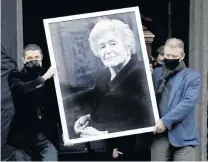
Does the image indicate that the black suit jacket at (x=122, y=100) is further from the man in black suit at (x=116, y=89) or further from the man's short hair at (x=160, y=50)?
the man's short hair at (x=160, y=50)

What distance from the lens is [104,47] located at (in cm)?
786

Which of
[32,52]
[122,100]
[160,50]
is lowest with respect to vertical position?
[122,100]

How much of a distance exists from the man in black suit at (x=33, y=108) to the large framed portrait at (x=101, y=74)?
0.14 metres

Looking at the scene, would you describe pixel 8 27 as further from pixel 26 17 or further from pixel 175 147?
pixel 175 147

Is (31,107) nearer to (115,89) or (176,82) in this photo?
(115,89)

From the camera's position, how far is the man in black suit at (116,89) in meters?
7.84

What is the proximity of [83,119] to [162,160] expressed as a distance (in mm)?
876

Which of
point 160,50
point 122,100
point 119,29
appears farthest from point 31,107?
point 160,50

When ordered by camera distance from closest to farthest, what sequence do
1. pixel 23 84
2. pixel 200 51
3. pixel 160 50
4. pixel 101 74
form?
pixel 23 84 < pixel 101 74 < pixel 160 50 < pixel 200 51

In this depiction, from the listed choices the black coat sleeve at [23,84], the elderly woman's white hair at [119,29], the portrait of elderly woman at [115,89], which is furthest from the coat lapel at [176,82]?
the black coat sleeve at [23,84]

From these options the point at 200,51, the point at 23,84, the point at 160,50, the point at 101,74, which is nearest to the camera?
the point at 23,84

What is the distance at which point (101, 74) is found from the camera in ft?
25.8

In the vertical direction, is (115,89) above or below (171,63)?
below

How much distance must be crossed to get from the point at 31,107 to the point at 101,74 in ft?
2.47
